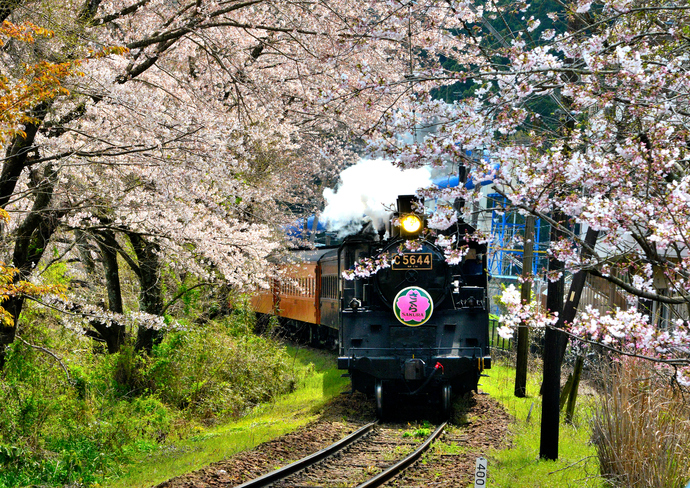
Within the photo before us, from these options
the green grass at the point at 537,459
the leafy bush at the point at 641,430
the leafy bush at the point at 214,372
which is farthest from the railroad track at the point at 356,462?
the leafy bush at the point at 214,372

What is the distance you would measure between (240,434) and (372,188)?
5.03 meters

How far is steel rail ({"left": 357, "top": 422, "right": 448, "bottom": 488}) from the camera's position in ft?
23.5

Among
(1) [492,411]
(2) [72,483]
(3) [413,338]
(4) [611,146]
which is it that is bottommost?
(2) [72,483]

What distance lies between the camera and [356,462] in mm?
8203

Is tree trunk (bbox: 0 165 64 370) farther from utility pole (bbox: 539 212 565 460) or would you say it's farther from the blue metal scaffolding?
utility pole (bbox: 539 212 565 460)

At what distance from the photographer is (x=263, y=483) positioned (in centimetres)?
714

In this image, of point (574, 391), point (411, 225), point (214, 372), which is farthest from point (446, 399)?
point (214, 372)

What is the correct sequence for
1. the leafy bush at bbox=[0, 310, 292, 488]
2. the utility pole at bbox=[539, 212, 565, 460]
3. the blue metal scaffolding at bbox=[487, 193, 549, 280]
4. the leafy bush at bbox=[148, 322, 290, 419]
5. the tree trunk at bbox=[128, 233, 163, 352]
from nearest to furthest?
the blue metal scaffolding at bbox=[487, 193, 549, 280]
the utility pole at bbox=[539, 212, 565, 460]
the leafy bush at bbox=[0, 310, 292, 488]
the tree trunk at bbox=[128, 233, 163, 352]
the leafy bush at bbox=[148, 322, 290, 419]

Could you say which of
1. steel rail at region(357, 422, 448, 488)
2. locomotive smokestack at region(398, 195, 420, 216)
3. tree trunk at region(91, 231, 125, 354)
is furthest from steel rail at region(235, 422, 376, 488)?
tree trunk at region(91, 231, 125, 354)

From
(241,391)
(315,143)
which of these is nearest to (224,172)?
(241,391)

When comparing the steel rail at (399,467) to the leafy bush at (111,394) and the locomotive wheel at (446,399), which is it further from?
the leafy bush at (111,394)

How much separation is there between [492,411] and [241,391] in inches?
206

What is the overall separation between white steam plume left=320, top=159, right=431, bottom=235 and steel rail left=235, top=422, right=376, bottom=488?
3796 mm

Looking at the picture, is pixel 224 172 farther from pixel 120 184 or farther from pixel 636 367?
pixel 636 367
